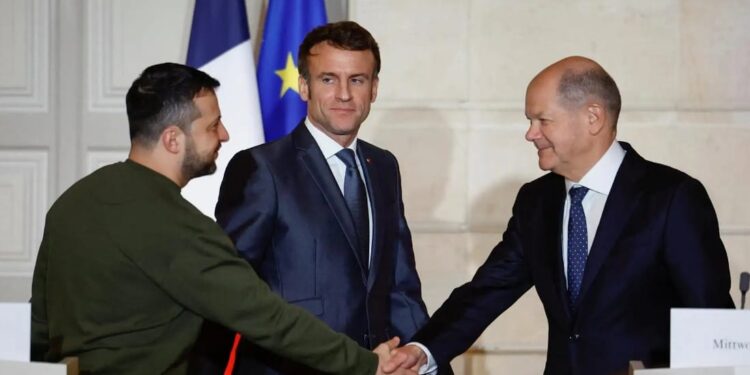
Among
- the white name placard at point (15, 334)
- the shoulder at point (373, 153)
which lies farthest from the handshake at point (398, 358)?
the white name placard at point (15, 334)

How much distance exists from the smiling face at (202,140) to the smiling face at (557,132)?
3.12 feet

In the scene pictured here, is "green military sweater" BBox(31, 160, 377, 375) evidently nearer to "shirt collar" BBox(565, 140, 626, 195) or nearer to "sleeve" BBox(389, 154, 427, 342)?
"sleeve" BBox(389, 154, 427, 342)

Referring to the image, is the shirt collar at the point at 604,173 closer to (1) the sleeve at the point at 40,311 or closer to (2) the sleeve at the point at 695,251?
(2) the sleeve at the point at 695,251

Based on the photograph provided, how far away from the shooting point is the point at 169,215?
9.76 ft

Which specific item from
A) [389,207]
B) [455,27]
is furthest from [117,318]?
[455,27]

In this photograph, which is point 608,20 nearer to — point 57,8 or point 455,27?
point 455,27

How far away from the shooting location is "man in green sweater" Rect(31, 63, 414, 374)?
295 centimetres

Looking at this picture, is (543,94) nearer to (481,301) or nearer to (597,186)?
(597,186)

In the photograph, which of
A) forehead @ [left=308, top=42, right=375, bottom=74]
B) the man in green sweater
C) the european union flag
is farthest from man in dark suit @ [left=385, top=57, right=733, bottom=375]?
the european union flag

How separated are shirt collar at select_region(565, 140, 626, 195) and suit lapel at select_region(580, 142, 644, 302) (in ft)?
0.16

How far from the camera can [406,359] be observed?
3768 millimetres

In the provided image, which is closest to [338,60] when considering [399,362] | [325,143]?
[325,143]

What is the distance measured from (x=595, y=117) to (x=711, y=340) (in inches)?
35.8

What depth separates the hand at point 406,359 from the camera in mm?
3643
